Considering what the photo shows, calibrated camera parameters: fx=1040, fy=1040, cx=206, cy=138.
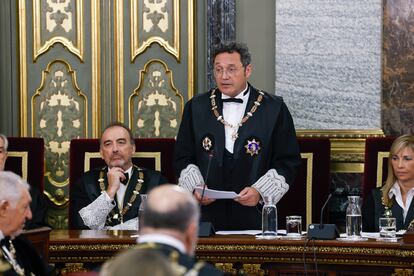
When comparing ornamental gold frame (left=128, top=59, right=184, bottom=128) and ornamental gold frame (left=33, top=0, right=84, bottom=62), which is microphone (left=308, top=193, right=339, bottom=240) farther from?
ornamental gold frame (left=33, top=0, right=84, bottom=62)

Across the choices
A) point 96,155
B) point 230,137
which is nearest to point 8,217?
point 230,137

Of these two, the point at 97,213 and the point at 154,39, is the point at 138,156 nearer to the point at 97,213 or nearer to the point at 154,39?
the point at 97,213

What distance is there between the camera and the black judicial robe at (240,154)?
6074 millimetres

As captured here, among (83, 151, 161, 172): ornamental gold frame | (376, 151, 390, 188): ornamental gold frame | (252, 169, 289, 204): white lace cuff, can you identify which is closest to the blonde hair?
(376, 151, 390, 188): ornamental gold frame

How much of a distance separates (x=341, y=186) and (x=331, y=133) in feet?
1.25

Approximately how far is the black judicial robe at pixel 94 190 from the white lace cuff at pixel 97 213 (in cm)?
17

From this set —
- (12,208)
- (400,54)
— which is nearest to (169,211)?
(12,208)

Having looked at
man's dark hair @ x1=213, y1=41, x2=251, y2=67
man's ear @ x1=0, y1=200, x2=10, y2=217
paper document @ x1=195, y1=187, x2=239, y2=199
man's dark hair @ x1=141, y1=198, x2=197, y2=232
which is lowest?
paper document @ x1=195, y1=187, x2=239, y2=199

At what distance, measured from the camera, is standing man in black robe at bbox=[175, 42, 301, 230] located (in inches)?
238

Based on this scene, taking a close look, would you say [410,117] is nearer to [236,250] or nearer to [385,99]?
[385,99]

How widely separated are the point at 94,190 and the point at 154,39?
1691 millimetres

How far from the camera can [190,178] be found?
5879 millimetres

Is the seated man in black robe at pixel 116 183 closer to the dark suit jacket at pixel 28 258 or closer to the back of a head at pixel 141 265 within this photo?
the dark suit jacket at pixel 28 258

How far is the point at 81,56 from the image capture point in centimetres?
785
